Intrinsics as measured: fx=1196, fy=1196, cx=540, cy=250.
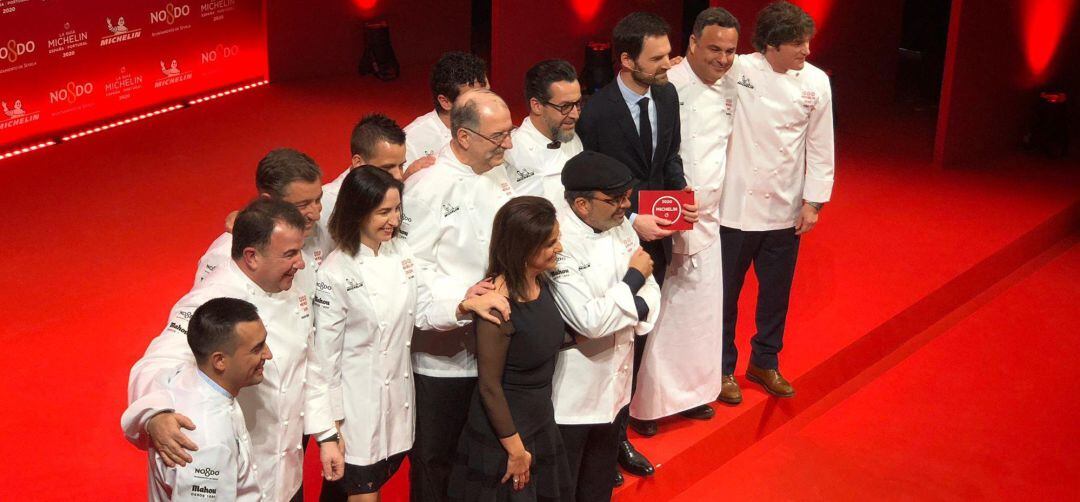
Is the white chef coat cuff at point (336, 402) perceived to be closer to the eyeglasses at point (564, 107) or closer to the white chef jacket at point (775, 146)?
the eyeglasses at point (564, 107)

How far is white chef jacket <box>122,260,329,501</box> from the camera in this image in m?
3.07

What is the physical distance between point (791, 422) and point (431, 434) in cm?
203

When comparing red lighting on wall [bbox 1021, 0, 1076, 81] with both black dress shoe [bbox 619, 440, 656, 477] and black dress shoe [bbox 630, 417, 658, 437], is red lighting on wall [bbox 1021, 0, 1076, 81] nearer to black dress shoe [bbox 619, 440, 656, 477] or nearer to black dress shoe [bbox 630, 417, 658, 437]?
black dress shoe [bbox 630, 417, 658, 437]

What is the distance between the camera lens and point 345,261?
3391mm

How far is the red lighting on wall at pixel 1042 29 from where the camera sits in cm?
851

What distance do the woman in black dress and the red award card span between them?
688 millimetres

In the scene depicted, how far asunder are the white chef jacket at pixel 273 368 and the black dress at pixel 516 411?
0.47 m

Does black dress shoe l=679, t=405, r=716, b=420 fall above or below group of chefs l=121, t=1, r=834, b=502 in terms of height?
below

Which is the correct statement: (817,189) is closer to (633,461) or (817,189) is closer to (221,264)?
(633,461)

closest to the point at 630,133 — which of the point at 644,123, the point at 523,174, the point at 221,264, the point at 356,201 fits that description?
the point at 644,123

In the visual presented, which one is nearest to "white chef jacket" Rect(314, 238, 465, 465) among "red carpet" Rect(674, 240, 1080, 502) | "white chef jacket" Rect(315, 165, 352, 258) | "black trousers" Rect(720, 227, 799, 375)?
"white chef jacket" Rect(315, 165, 352, 258)

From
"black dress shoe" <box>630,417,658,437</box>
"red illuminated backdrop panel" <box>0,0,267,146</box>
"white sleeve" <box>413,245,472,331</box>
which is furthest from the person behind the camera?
"red illuminated backdrop panel" <box>0,0,267,146</box>

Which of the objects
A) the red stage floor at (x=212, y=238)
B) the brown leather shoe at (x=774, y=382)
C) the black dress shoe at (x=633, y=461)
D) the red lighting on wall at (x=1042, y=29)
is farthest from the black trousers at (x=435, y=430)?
the red lighting on wall at (x=1042, y=29)

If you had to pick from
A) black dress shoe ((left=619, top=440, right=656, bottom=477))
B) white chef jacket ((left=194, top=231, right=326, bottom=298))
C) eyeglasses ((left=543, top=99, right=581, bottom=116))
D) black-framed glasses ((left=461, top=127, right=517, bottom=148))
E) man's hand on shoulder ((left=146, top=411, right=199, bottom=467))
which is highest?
eyeglasses ((left=543, top=99, right=581, bottom=116))
